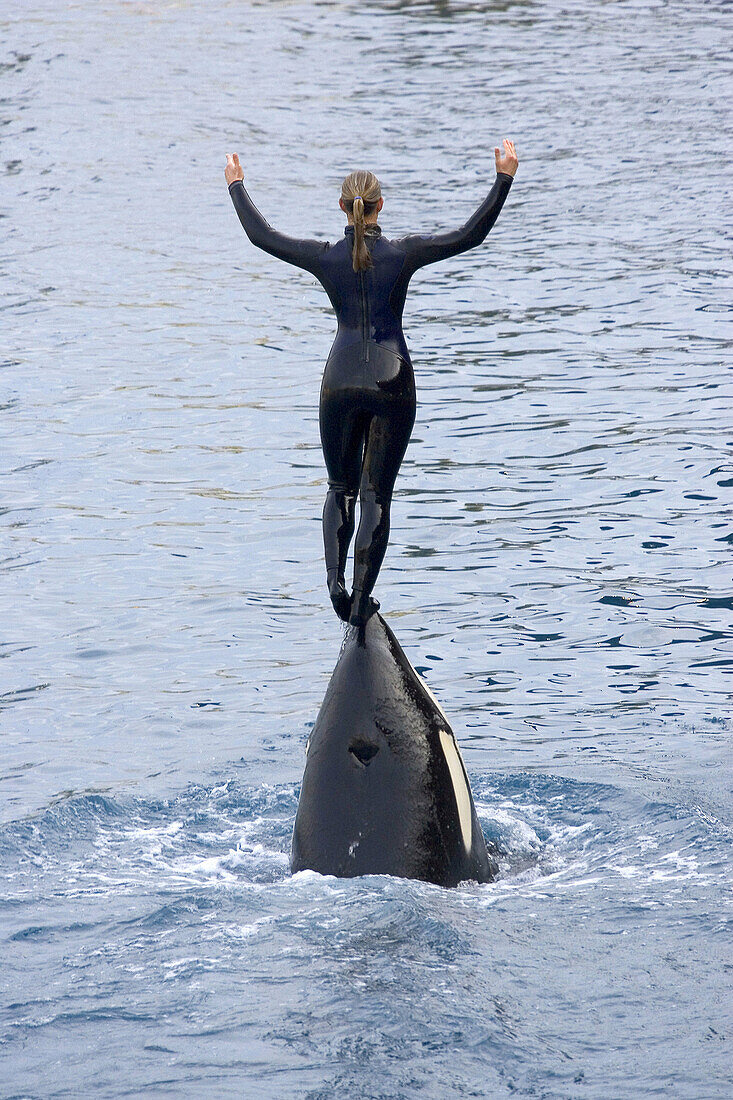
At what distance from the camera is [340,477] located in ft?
24.4

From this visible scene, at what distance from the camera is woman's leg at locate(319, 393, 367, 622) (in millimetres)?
7273

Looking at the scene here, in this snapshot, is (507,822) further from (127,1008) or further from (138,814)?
(127,1008)

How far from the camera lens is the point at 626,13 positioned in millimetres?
33656

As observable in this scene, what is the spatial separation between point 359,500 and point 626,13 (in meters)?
29.0

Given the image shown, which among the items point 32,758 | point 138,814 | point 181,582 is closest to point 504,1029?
point 138,814

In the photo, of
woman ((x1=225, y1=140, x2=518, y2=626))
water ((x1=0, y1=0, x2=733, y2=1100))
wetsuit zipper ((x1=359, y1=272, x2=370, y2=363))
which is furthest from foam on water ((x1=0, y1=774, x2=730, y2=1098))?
wetsuit zipper ((x1=359, y1=272, x2=370, y2=363))

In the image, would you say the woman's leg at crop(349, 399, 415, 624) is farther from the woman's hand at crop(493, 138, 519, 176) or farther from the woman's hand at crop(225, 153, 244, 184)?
the woman's hand at crop(225, 153, 244, 184)

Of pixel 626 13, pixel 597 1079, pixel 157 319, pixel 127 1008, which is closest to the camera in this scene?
pixel 597 1079

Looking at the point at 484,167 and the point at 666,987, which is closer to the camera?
the point at 666,987

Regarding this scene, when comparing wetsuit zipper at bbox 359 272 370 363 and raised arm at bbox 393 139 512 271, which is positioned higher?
raised arm at bbox 393 139 512 271

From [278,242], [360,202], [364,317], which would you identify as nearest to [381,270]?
[364,317]

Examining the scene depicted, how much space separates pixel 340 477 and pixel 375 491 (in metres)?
0.21

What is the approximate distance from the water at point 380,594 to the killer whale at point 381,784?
0.16 meters

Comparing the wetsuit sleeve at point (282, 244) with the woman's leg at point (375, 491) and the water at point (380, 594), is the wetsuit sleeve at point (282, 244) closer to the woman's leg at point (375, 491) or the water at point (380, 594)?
the woman's leg at point (375, 491)
